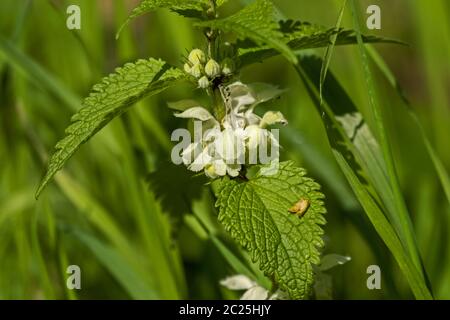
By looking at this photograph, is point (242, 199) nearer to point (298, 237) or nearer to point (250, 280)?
point (298, 237)

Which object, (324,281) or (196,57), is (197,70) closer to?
(196,57)

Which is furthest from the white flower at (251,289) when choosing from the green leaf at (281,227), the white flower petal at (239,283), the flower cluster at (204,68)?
the flower cluster at (204,68)

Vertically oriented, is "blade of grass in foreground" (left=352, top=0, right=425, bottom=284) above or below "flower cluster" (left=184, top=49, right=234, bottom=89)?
below

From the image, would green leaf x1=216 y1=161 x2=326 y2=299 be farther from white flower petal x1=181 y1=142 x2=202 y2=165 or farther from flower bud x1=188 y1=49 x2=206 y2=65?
flower bud x1=188 y1=49 x2=206 y2=65

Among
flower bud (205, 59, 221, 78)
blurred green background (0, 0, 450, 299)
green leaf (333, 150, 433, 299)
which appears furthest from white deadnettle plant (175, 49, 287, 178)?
blurred green background (0, 0, 450, 299)

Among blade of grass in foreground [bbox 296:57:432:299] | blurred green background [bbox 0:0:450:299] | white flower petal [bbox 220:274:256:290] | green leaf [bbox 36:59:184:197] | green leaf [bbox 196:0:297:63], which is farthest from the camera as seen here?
blurred green background [bbox 0:0:450:299]

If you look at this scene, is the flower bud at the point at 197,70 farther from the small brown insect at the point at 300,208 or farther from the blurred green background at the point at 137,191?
the blurred green background at the point at 137,191

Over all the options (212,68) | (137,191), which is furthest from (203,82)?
(137,191)
